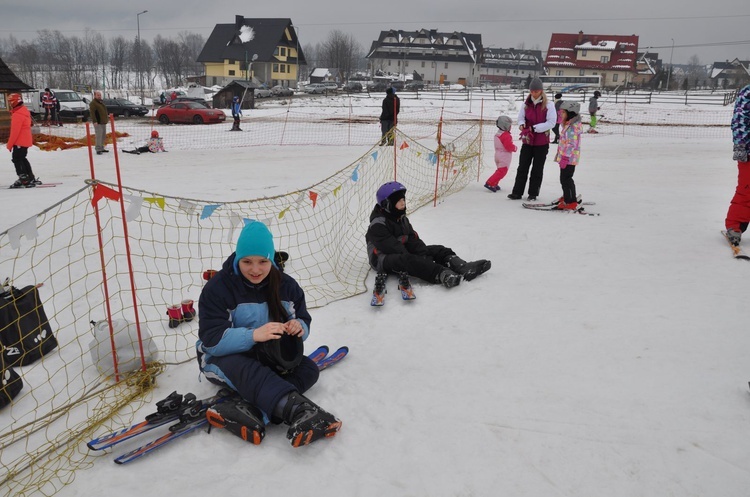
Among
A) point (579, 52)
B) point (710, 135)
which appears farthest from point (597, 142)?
point (579, 52)

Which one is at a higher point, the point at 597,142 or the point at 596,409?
the point at 597,142

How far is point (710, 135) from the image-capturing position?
18.4m

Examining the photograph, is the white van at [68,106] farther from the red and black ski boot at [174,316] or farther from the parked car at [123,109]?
the red and black ski boot at [174,316]

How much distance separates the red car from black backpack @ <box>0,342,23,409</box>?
68.0ft

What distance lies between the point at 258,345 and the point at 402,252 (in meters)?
2.20

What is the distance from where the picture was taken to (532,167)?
26.2 ft

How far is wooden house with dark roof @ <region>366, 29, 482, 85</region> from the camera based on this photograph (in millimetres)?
78250

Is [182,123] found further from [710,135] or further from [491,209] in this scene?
[710,135]

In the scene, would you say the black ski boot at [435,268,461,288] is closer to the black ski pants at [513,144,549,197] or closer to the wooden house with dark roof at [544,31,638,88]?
the black ski pants at [513,144,549,197]

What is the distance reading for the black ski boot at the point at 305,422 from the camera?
2529mm

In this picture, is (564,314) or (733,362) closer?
(733,362)

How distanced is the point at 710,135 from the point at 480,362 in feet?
64.0

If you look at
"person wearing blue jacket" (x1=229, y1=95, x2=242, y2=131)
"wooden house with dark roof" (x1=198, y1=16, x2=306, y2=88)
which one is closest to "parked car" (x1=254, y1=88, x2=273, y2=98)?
"wooden house with dark roof" (x1=198, y1=16, x2=306, y2=88)

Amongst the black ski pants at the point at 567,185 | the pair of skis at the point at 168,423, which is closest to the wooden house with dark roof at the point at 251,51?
the black ski pants at the point at 567,185
